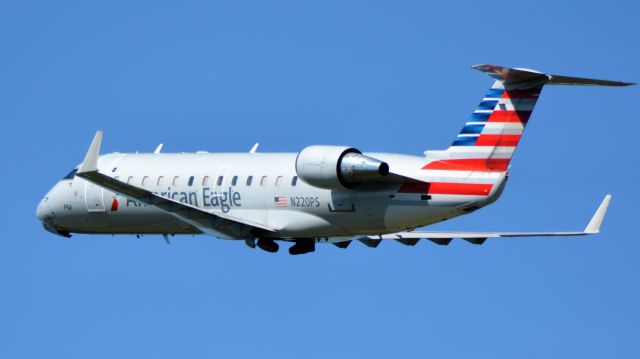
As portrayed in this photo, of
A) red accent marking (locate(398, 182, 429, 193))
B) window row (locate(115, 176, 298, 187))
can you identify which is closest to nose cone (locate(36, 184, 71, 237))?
window row (locate(115, 176, 298, 187))

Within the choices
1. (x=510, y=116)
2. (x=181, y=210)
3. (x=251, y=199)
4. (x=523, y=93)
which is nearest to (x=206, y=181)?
(x=251, y=199)

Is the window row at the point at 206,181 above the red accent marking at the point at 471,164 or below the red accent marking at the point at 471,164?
above

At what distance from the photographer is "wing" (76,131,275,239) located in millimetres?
39969

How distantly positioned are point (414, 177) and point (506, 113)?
313cm

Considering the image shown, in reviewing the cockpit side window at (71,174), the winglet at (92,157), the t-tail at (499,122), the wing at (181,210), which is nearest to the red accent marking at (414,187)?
the t-tail at (499,122)

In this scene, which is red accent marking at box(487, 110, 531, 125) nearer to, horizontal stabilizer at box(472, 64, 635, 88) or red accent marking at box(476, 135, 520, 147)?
red accent marking at box(476, 135, 520, 147)

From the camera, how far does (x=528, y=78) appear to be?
128 ft

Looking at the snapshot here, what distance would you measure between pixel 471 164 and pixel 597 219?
580cm

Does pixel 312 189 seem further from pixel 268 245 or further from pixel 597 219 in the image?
pixel 597 219

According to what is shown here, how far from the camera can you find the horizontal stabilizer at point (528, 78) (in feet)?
125

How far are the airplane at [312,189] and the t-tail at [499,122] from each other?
1.0 inches

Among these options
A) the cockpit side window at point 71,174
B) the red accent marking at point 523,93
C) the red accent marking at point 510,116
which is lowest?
the red accent marking at point 510,116

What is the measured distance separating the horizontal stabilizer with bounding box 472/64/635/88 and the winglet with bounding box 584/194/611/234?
6329 millimetres

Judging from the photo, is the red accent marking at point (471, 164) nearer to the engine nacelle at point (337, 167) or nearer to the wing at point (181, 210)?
the engine nacelle at point (337, 167)
